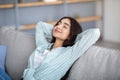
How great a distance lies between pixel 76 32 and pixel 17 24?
2.42 m

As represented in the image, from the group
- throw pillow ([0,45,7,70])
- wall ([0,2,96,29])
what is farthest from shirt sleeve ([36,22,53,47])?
wall ([0,2,96,29])

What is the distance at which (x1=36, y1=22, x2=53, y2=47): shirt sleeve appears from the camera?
201 cm

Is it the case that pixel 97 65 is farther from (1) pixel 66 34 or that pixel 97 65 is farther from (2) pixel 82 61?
(1) pixel 66 34

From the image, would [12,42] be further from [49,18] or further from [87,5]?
[87,5]

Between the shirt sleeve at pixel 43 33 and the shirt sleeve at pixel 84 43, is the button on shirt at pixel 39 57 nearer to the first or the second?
the shirt sleeve at pixel 43 33

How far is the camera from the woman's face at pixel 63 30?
1857 millimetres

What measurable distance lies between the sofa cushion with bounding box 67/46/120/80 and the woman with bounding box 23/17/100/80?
0.17 feet

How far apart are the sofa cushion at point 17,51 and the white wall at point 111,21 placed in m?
3.16

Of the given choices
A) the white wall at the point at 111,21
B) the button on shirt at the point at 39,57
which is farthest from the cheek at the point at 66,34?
the white wall at the point at 111,21

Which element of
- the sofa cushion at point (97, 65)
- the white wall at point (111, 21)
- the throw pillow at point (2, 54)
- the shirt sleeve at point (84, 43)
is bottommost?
the white wall at point (111, 21)

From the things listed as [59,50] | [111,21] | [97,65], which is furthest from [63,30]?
[111,21]

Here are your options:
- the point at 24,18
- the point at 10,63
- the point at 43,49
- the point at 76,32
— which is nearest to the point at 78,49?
the point at 76,32

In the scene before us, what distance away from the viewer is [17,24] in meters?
4.11

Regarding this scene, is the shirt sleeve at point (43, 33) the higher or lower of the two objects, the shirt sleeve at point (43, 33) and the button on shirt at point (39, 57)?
the higher
